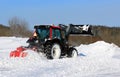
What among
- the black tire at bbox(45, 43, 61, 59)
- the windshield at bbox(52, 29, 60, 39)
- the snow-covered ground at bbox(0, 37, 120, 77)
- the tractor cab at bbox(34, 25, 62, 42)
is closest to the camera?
the snow-covered ground at bbox(0, 37, 120, 77)

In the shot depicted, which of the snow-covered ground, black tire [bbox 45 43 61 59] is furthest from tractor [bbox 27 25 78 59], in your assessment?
the snow-covered ground

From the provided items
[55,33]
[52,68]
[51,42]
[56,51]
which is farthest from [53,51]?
[52,68]

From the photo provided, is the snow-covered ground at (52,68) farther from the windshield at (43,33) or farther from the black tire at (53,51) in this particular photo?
the windshield at (43,33)

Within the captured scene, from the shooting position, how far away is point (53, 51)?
1927 centimetres

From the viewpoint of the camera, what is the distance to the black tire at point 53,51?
61.7 ft

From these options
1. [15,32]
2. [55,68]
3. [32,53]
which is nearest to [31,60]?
[32,53]

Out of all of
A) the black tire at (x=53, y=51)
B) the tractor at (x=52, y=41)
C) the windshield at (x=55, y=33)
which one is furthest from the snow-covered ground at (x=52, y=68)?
the windshield at (x=55, y=33)

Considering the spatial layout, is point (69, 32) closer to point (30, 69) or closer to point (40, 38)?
point (40, 38)

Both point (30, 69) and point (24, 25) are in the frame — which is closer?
point (30, 69)

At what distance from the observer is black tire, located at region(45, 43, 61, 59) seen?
61.7 feet

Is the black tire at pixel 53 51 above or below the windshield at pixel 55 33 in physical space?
below

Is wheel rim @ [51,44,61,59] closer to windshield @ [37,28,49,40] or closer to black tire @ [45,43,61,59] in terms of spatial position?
black tire @ [45,43,61,59]

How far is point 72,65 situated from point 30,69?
2322mm

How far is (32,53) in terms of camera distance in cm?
1817
